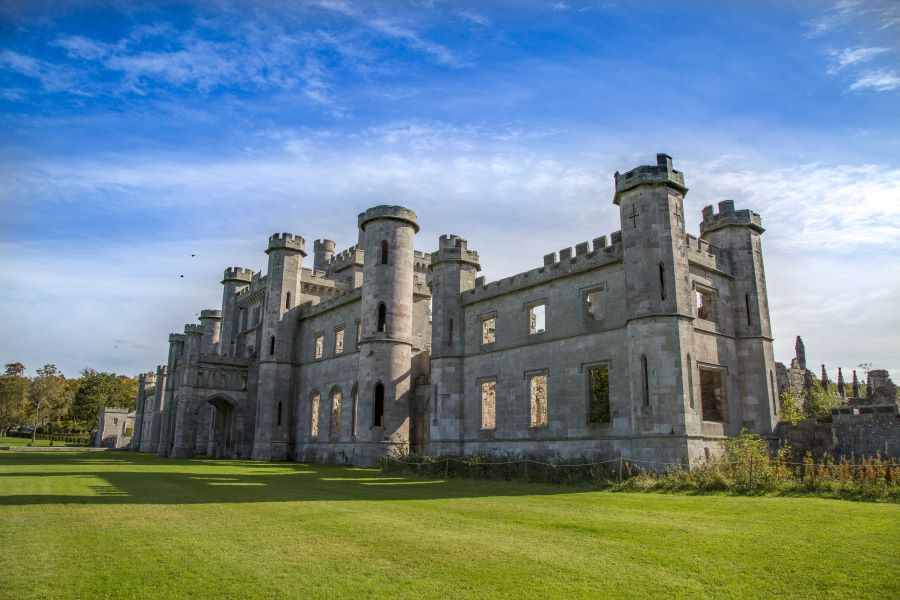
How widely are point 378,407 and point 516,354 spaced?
8.07m

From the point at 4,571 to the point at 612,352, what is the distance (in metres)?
19.0

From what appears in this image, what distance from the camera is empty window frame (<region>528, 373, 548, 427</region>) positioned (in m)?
25.8

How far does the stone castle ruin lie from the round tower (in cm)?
7

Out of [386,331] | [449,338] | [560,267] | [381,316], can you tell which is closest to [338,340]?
[381,316]

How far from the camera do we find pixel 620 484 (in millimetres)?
17344

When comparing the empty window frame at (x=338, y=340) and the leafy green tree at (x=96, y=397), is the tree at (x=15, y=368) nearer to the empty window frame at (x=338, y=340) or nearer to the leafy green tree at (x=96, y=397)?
the leafy green tree at (x=96, y=397)

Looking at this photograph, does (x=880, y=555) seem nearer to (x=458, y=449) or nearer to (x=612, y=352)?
(x=612, y=352)

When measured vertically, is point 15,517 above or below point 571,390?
below

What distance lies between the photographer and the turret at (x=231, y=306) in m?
49.5

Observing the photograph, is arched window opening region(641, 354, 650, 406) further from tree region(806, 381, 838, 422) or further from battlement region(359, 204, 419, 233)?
battlement region(359, 204, 419, 233)

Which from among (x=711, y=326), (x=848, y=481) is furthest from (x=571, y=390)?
(x=848, y=481)

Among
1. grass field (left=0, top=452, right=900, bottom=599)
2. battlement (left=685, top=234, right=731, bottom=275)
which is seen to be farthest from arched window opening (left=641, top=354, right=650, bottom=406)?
grass field (left=0, top=452, right=900, bottom=599)

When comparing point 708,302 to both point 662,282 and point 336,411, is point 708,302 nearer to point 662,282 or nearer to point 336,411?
point 662,282

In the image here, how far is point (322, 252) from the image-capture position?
4975cm
